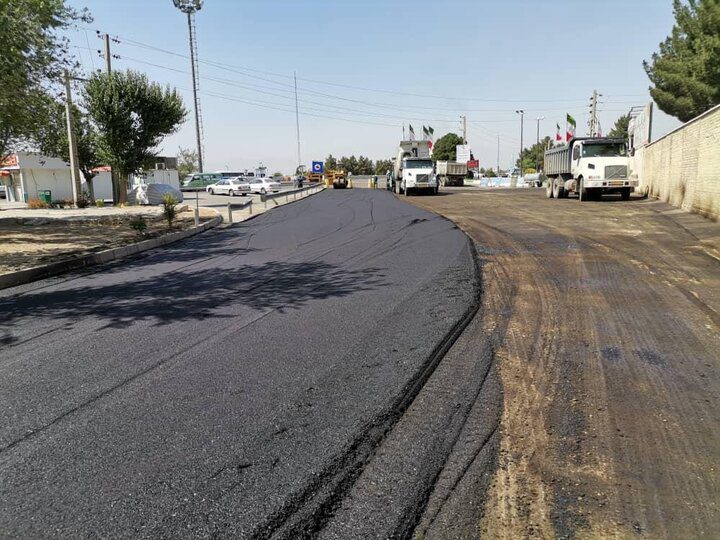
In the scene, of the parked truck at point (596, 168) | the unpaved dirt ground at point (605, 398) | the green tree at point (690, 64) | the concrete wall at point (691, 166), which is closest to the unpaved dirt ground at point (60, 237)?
the unpaved dirt ground at point (605, 398)

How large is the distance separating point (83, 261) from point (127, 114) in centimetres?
2265

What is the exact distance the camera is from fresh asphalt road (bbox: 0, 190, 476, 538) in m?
2.78

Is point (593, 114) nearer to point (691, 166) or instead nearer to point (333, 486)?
point (691, 166)

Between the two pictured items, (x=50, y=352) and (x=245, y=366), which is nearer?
(x=245, y=366)

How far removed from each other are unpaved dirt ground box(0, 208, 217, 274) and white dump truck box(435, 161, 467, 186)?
112ft

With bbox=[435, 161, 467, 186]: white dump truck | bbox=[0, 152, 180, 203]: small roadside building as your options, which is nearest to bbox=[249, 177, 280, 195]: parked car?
bbox=[0, 152, 180, 203]: small roadside building

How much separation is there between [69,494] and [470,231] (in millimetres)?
12666

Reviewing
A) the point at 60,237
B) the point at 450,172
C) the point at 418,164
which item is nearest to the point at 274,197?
the point at 418,164

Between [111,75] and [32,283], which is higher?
[111,75]

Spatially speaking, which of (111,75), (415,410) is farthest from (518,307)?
(111,75)

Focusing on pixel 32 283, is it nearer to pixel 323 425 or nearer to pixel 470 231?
pixel 323 425

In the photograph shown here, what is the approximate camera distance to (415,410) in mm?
3834

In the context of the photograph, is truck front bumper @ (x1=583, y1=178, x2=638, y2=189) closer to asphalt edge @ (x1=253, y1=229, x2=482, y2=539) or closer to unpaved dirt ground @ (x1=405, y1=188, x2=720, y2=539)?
unpaved dirt ground @ (x1=405, y1=188, x2=720, y2=539)

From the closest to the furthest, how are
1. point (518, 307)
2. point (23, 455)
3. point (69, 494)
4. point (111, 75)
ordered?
1. point (69, 494)
2. point (23, 455)
3. point (518, 307)
4. point (111, 75)
